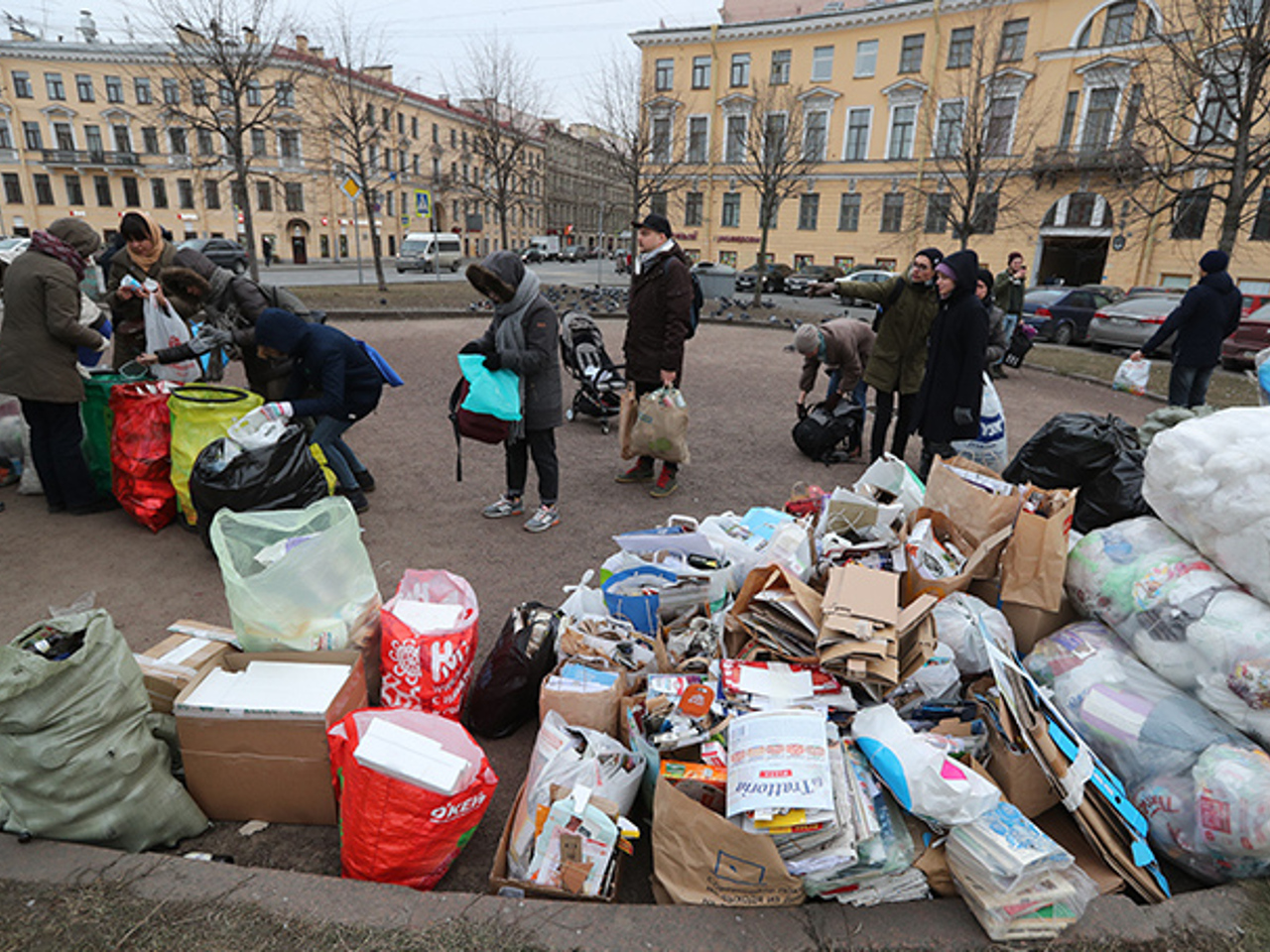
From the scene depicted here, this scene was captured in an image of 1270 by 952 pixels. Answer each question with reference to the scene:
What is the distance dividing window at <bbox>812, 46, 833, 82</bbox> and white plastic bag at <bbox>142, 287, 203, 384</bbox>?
38.4m

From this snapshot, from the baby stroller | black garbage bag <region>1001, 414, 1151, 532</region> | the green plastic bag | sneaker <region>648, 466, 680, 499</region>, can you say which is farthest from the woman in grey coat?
black garbage bag <region>1001, 414, 1151, 532</region>

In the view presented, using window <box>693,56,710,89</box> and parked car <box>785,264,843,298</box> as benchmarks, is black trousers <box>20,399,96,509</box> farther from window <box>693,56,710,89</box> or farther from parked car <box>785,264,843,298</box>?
window <box>693,56,710,89</box>

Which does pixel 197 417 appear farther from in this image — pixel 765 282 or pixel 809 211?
pixel 809 211

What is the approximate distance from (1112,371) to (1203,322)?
17.8 ft

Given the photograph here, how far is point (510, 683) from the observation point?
2.77m

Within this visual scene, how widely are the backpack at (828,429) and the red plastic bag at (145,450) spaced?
15.8ft

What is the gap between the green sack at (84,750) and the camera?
6.54ft

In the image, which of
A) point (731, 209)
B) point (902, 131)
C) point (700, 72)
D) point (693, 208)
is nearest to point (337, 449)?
point (902, 131)

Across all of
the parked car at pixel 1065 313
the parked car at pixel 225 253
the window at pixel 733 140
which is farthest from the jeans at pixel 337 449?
the window at pixel 733 140

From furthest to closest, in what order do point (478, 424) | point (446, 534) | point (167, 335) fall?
point (167, 335), point (446, 534), point (478, 424)

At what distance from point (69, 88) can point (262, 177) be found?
48.2 ft

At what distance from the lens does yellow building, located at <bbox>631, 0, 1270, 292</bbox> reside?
89.3ft

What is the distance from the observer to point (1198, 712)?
235 cm

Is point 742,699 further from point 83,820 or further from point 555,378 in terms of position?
point 555,378
